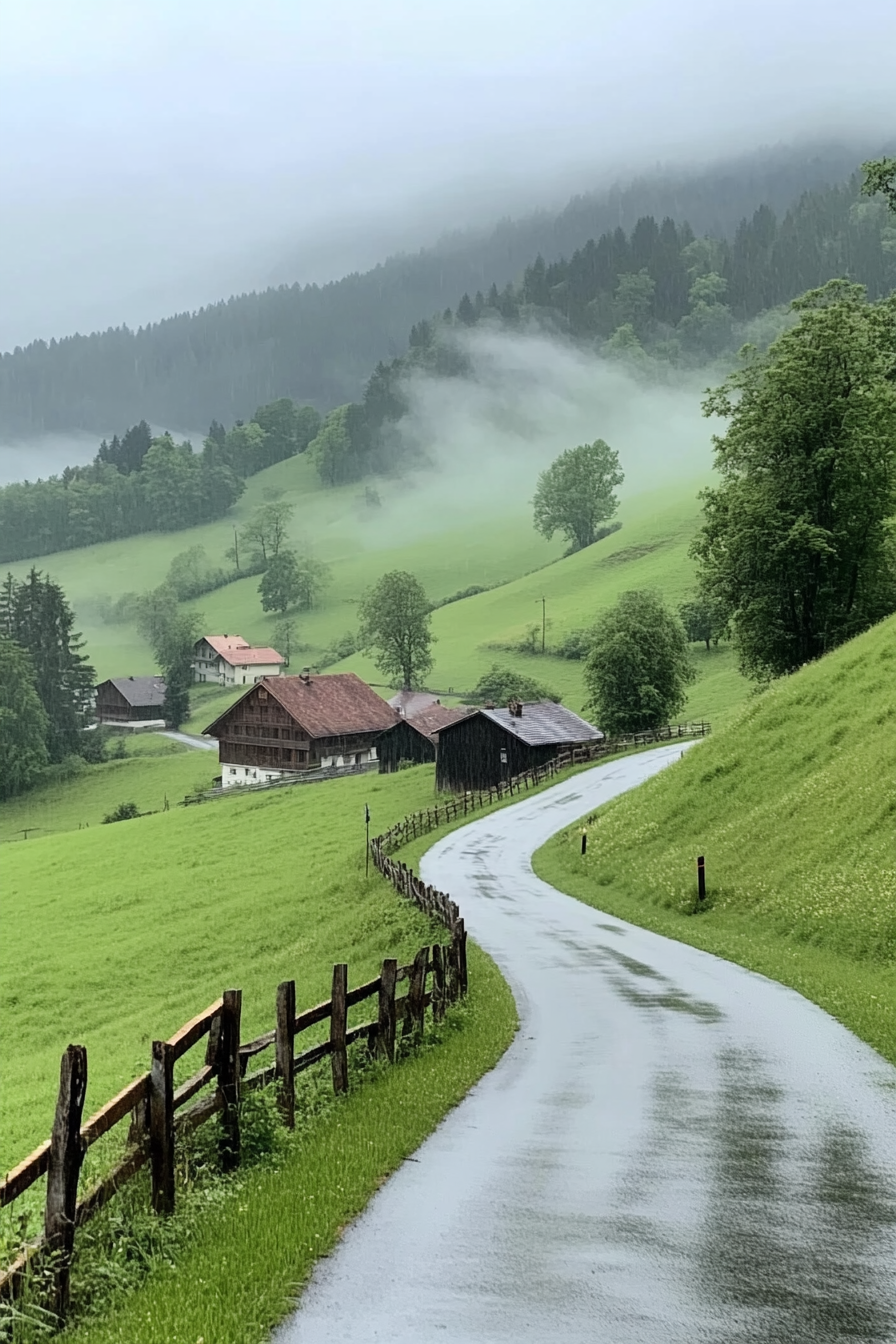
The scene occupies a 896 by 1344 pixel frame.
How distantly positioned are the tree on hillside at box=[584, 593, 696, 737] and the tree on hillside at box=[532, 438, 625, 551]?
107 metres

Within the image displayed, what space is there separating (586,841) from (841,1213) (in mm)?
34169

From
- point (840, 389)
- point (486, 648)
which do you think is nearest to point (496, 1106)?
point (840, 389)

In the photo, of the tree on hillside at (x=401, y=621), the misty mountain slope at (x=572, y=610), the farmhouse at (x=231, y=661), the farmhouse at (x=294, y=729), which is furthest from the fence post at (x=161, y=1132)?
the farmhouse at (x=231, y=661)

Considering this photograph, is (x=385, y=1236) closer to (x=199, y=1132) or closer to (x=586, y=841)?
(x=199, y=1132)

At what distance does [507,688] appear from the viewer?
113438 mm

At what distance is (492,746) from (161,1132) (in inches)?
2528

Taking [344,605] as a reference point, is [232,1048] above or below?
below

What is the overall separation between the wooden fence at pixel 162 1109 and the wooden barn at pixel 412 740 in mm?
72925

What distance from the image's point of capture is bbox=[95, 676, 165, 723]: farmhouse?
14875cm

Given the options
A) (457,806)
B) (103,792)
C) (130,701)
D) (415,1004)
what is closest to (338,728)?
(103,792)

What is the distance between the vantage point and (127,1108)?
831 centimetres

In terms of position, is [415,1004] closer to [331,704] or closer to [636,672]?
[636,672]

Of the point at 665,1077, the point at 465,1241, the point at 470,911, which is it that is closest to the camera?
the point at 465,1241

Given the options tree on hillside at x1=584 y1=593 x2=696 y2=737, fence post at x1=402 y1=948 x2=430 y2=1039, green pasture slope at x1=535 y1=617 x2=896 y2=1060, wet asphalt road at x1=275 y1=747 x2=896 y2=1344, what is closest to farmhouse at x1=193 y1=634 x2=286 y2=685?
tree on hillside at x1=584 y1=593 x2=696 y2=737
